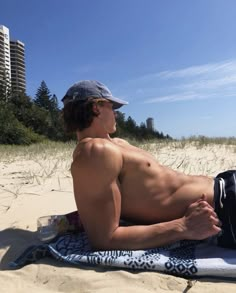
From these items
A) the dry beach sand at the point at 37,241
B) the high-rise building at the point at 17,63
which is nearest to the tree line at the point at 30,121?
the high-rise building at the point at 17,63

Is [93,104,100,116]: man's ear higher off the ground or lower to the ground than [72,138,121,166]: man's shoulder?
higher

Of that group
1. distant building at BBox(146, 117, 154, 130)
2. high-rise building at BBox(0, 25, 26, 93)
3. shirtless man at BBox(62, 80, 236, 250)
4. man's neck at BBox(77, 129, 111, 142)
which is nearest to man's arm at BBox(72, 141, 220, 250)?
shirtless man at BBox(62, 80, 236, 250)

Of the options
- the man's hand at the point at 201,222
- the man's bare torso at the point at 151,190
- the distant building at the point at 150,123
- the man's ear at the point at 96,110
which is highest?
the distant building at the point at 150,123

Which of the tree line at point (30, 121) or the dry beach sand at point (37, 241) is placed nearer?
the dry beach sand at point (37, 241)

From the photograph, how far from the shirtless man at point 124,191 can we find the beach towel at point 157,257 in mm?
72

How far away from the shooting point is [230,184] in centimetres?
238

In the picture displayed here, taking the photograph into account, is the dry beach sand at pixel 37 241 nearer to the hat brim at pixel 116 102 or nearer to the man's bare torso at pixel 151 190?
the man's bare torso at pixel 151 190

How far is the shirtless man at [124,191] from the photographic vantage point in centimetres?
219

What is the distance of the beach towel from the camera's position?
6.62ft

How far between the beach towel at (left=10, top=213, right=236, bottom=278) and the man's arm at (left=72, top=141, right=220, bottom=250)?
0.06 m

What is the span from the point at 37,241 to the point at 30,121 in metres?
38.3

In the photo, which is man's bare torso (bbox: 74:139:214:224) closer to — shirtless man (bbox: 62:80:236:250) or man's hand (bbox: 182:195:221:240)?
shirtless man (bbox: 62:80:236:250)

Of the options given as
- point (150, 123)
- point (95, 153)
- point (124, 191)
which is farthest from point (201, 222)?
point (150, 123)

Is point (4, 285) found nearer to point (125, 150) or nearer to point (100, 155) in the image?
point (100, 155)
